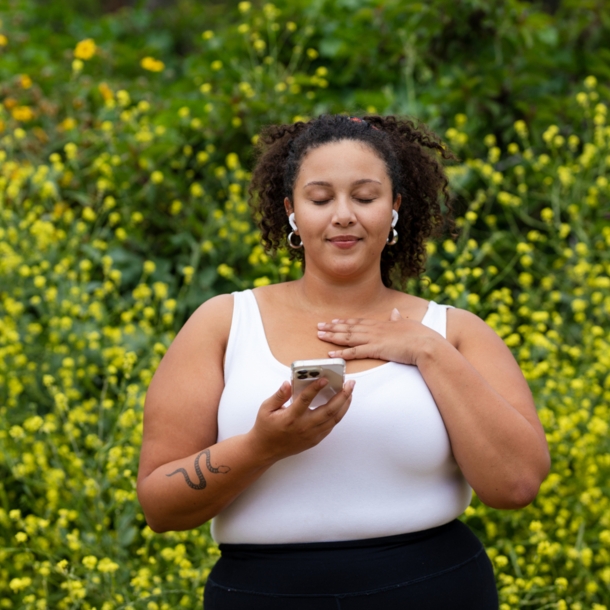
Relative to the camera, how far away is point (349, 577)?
1.75 meters

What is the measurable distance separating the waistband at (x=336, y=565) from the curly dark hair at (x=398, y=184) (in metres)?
0.76

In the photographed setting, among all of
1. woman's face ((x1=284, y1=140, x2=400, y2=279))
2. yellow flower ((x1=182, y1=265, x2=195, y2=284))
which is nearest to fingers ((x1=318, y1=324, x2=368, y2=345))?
woman's face ((x1=284, y1=140, x2=400, y2=279))

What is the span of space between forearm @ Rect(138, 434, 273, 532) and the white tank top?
0.07m

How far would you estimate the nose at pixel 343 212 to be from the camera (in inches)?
74.2

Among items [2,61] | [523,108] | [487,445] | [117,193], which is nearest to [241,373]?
[487,445]

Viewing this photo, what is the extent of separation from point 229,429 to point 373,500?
1.12 ft

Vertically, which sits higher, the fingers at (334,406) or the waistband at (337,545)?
the fingers at (334,406)

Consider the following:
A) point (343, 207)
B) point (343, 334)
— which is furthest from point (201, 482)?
point (343, 207)

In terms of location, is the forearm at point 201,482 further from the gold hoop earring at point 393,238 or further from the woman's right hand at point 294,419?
the gold hoop earring at point 393,238

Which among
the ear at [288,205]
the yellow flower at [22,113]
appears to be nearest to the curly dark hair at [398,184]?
the ear at [288,205]

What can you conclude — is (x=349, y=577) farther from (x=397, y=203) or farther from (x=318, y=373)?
(x=397, y=203)

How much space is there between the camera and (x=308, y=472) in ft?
5.87

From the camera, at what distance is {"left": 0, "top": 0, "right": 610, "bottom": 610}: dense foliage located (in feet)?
9.06

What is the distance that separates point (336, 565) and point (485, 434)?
414mm
